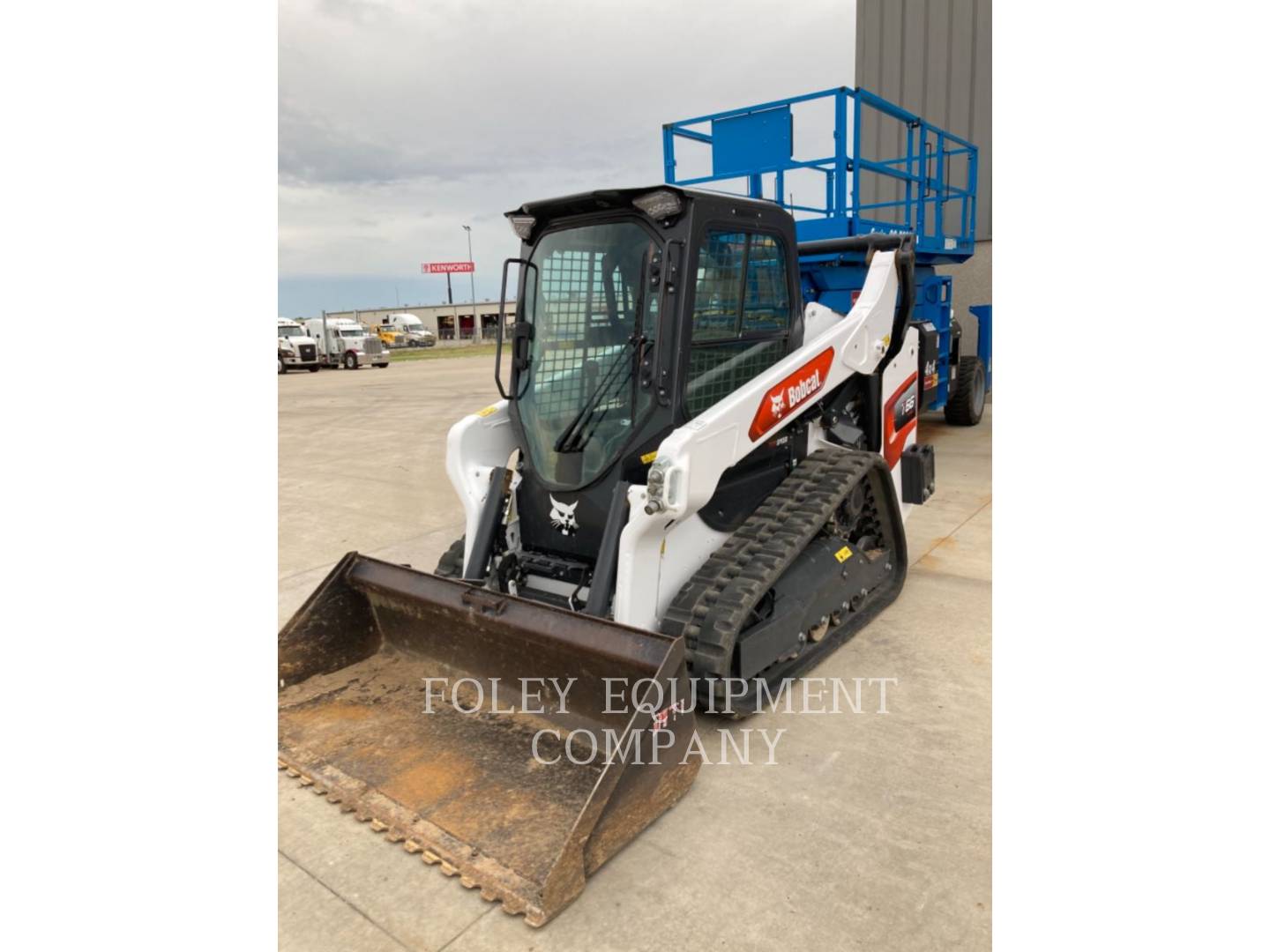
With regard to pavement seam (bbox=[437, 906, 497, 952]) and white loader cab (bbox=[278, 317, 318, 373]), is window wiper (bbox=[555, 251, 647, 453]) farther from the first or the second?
white loader cab (bbox=[278, 317, 318, 373])

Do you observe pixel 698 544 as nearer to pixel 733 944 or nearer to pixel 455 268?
pixel 733 944

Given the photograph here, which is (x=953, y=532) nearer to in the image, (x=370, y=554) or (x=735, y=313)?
(x=735, y=313)

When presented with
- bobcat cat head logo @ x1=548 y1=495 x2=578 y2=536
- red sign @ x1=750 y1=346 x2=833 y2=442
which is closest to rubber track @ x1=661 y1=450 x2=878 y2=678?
red sign @ x1=750 y1=346 x2=833 y2=442

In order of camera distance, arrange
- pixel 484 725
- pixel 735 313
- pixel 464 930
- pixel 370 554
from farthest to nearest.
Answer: pixel 370 554 → pixel 735 313 → pixel 484 725 → pixel 464 930

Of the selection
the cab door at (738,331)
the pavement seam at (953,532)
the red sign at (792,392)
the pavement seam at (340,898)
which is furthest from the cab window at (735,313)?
the pavement seam at (340,898)

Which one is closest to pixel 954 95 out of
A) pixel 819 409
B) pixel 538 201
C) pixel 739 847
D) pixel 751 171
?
pixel 751 171

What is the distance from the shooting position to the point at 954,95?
39.9 feet

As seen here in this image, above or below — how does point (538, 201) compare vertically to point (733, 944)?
above

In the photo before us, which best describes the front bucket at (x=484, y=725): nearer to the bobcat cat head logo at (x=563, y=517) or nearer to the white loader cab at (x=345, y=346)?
the bobcat cat head logo at (x=563, y=517)

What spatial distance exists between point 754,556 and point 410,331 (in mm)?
53760

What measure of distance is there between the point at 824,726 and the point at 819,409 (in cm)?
181

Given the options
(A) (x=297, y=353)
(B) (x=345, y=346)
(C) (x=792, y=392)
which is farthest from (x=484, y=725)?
(B) (x=345, y=346)

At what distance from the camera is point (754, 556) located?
3.71 metres

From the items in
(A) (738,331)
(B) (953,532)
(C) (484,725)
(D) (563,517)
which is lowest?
(C) (484,725)
